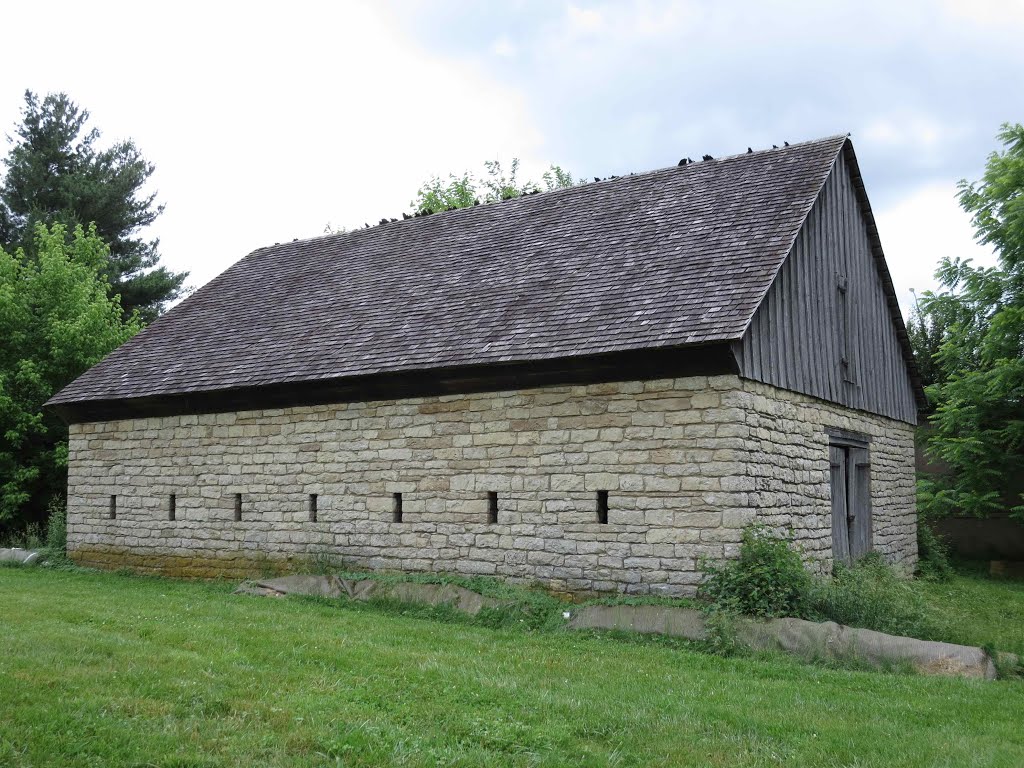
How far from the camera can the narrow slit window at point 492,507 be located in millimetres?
11758

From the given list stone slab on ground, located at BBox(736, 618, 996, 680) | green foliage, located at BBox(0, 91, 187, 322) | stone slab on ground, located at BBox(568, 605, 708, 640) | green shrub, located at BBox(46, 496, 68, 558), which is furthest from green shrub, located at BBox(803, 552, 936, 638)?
green foliage, located at BBox(0, 91, 187, 322)

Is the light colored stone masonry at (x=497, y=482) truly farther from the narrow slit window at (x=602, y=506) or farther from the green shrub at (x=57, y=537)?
the green shrub at (x=57, y=537)

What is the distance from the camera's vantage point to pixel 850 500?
13438mm

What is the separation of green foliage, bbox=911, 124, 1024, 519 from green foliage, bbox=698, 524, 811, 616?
29.2 feet

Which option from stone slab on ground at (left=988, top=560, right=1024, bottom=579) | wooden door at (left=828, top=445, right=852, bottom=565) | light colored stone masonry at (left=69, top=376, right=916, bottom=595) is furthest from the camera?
stone slab on ground at (left=988, top=560, right=1024, bottom=579)

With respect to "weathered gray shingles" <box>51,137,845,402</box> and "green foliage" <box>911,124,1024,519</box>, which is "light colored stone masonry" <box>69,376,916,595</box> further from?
"green foliage" <box>911,124,1024,519</box>

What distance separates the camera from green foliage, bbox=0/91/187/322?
3022cm

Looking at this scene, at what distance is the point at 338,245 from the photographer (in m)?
18.7

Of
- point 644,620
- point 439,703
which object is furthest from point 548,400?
point 439,703

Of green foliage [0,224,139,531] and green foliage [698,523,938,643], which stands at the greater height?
green foliage [0,224,139,531]

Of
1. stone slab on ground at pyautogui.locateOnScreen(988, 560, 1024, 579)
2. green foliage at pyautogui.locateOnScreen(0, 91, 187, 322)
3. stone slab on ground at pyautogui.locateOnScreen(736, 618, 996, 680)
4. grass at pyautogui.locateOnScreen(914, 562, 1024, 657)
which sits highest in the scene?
green foliage at pyautogui.locateOnScreen(0, 91, 187, 322)

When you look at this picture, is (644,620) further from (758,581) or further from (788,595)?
(788,595)

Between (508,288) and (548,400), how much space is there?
2.69 metres

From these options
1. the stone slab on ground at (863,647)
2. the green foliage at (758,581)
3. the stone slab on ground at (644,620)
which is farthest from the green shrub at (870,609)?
the stone slab on ground at (644,620)
